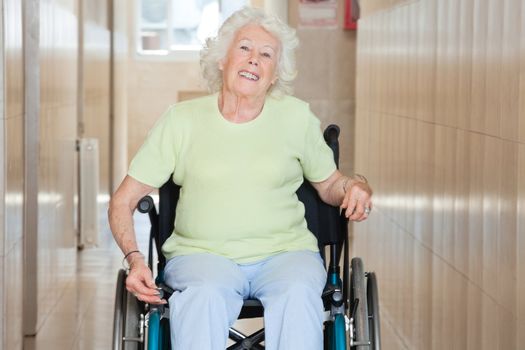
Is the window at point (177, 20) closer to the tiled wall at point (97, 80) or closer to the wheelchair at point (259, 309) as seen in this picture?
the tiled wall at point (97, 80)

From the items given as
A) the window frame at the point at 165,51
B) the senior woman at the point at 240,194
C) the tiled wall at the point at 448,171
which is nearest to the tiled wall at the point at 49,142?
the senior woman at the point at 240,194

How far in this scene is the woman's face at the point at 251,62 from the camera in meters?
3.49

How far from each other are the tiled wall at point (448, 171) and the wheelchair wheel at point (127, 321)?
94 centimetres

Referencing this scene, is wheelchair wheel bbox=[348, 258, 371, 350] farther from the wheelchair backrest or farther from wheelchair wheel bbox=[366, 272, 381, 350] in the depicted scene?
the wheelchair backrest

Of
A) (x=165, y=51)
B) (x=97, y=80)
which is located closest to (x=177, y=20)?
(x=165, y=51)

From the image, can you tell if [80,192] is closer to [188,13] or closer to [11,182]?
[11,182]

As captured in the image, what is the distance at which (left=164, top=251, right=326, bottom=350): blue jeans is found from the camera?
315 centimetres

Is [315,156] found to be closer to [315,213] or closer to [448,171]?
[315,213]

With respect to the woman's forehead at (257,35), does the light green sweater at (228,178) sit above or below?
below

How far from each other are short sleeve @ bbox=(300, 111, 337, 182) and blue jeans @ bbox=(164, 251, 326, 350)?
1.14 feet

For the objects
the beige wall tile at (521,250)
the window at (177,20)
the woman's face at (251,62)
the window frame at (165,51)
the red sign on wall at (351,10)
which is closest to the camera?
the beige wall tile at (521,250)

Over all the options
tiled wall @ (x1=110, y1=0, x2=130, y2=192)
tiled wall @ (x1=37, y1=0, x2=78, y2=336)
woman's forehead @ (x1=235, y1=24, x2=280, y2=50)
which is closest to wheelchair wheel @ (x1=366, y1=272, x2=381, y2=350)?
woman's forehead @ (x1=235, y1=24, x2=280, y2=50)

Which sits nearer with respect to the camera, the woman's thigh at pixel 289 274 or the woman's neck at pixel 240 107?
the woman's thigh at pixel 289 274

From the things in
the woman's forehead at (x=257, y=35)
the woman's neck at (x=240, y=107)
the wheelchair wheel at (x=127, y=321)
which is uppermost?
the woman's forehead at (x=257, y=35)
